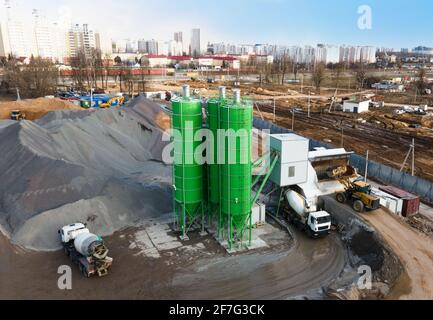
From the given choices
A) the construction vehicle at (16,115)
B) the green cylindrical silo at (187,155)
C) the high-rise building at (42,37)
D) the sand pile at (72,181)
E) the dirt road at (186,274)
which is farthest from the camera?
the high-rise building at (42,37)

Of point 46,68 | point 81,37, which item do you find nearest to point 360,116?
point 46,68

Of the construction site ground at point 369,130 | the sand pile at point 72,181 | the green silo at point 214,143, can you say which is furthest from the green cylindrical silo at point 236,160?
the construction site ground at point 369,130

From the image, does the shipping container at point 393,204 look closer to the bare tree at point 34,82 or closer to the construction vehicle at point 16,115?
the construction vehicle at point 16,115

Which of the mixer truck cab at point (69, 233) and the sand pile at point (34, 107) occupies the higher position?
the sand pile at point (34, 107)

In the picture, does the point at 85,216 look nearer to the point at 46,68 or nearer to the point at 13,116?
the point at 13,116

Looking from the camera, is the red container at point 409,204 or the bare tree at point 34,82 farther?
the bare tree at point 34,82

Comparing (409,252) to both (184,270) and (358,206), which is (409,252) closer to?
(358,206)

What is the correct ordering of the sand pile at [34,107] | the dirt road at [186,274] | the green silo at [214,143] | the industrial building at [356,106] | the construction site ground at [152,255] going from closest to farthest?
the dirt road at [186,274] < the construction site ground at [152,255] < the green silo at [214,143] < the sand pile at [34,107] < the industrial building at [356,106]
